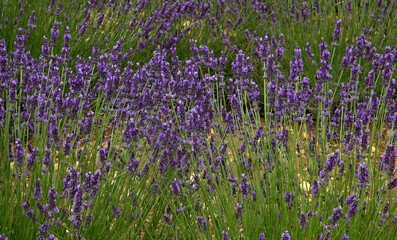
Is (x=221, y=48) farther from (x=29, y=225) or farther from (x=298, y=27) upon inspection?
(x=29, y=225)

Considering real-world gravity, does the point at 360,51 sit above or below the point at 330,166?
above

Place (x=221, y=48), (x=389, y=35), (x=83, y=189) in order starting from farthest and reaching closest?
1. (x=221, y=48)
2. (x=389, y=35)
3. (x=83, y=189)

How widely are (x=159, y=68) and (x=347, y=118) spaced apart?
3.23 feet

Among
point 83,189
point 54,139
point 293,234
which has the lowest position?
point 293,234

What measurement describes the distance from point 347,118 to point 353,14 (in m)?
2.44

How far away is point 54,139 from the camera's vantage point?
2189mm

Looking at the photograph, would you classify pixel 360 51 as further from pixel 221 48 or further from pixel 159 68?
pixel 221 48

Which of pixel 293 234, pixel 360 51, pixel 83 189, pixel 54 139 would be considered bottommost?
pixel 293 234

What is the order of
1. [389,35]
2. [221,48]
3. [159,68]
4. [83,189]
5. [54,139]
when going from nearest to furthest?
[83,189] → [54,139] → [159,68] → [389,35] → [221,48]

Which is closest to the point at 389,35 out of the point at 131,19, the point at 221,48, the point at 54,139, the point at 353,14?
the point at 353,14

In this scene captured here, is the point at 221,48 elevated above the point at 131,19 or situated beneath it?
situated beneath

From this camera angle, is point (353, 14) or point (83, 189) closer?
point (83, 189)

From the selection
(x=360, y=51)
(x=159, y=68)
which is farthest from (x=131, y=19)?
(x=360, y=51)

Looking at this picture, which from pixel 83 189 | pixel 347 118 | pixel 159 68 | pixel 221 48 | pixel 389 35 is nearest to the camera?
pixel 83 189
